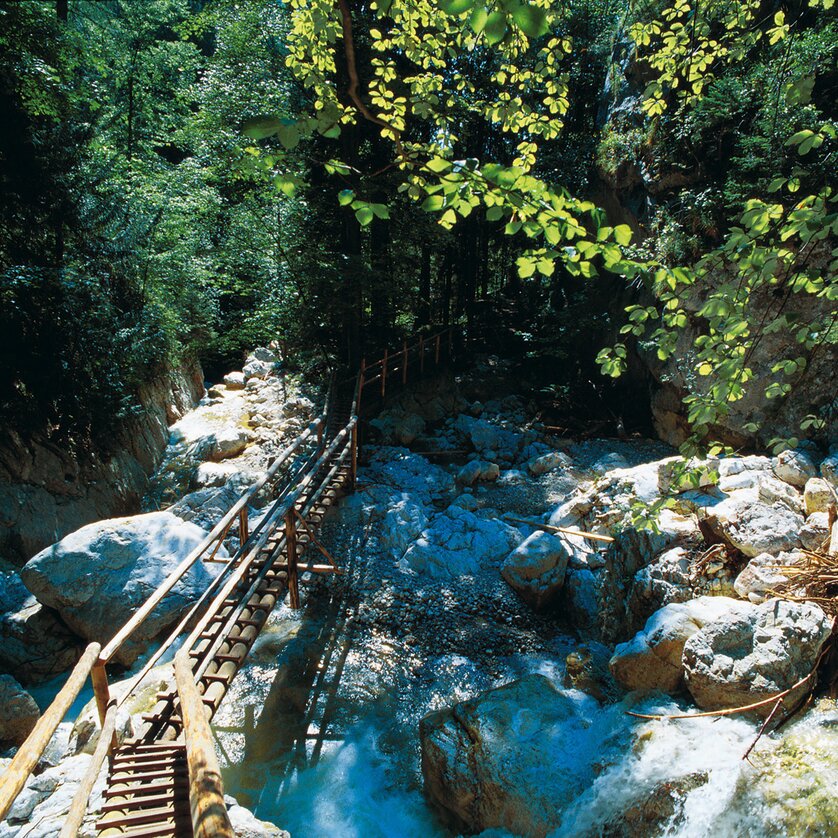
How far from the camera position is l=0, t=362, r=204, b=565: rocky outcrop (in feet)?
24.4

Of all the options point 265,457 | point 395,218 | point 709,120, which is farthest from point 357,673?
point 709,120

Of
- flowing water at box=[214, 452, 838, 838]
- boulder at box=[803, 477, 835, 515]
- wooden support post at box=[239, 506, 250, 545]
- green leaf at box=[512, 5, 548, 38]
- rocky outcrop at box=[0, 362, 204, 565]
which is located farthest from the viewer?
rocky outcrop at box=[0, 362, 204, 565]

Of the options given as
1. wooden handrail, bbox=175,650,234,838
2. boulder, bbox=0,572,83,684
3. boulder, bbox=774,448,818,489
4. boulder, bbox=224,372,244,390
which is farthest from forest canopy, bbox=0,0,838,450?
boulder, bbox=0,572,83,684

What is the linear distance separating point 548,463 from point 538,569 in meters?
3.62

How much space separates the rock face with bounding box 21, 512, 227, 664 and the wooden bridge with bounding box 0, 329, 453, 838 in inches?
17.4

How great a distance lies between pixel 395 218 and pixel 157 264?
538cm

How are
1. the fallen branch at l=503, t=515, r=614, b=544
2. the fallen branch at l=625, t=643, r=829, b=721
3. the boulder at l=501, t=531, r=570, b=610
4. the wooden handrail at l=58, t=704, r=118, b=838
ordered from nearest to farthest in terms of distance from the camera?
the wooden handrail at l=58, t=704, r=118, b=838 → the fallen branch at l=625, t=643, r=829, b=721 → the boulder at l=501, t=531, r=570, b=610 → the fallen branch at l=503, t=515, r=614, b=544

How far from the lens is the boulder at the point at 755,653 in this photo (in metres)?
3.96

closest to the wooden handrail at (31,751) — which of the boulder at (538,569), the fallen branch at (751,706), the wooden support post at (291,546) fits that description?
the wooden support post at (291,546)

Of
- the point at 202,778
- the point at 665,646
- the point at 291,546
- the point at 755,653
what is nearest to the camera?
the point at 202,778

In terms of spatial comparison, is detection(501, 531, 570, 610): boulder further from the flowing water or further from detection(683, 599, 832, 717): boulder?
detection(683, 599, 832, 717): boulder

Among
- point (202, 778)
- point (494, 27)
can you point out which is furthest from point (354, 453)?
point (494, 27)

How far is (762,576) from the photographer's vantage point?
15.7 feet

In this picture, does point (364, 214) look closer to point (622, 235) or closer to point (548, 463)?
point (622, 235)
